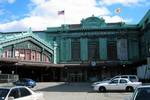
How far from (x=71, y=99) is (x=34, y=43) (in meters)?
48.5

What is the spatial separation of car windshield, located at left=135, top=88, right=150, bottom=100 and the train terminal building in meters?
66.0

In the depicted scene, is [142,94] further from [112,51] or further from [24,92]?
[112,51]

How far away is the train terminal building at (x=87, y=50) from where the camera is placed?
262 ft

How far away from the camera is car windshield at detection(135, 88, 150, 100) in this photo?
37.3 feet

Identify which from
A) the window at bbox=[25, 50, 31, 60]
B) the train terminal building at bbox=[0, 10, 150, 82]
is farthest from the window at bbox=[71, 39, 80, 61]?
the window at bbox=[25, 50, 31, 60]

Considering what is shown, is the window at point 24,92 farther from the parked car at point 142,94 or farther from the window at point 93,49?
the window at point 93,49

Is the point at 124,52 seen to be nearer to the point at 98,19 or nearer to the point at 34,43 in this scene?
the point at 98,19

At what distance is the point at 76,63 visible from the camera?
82.5 metres

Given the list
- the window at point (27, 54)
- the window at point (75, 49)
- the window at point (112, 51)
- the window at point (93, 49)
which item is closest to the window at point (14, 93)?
the window at point (27, 54)

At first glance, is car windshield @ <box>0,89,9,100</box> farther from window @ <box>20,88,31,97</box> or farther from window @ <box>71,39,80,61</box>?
window @ <box>71,39,80,61</box>

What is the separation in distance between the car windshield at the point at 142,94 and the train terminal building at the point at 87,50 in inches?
2599

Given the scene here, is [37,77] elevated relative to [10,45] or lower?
lower

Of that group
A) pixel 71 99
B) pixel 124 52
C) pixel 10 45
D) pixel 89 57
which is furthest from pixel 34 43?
pixel 71 99

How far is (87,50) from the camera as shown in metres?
82.5
